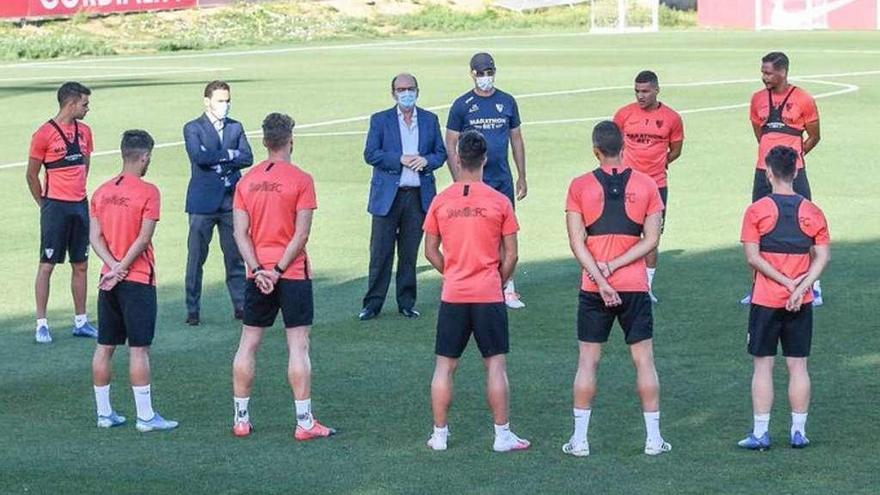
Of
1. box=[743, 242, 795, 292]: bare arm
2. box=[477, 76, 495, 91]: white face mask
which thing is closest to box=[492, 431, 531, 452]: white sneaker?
box=[743, 242, 795, 292]: bare arm

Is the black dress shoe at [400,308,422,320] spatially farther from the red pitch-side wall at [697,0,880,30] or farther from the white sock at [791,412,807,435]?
the red pitch-side wall at [697,0,880,30]

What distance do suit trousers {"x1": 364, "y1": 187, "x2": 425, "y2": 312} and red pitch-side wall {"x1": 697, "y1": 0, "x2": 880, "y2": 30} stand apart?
51558 mm

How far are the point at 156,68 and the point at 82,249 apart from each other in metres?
32.7

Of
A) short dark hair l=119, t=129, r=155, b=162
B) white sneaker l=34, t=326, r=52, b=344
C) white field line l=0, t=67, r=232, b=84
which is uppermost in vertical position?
short dark hair l=119, t=129, r=155, b=162

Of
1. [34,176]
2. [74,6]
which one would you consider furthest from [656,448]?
[74,6]

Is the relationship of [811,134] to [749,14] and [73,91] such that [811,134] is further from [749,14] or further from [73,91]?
[749,14]

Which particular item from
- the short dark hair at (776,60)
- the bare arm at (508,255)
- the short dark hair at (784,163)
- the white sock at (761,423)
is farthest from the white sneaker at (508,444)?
the short dark hair at (776,60)

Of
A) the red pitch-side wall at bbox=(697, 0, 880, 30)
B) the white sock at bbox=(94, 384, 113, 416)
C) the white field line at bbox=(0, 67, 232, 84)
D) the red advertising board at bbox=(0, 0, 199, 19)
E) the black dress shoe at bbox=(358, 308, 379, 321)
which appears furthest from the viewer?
the red pitch-side wall at bbox=(697, 0, 880, 30)

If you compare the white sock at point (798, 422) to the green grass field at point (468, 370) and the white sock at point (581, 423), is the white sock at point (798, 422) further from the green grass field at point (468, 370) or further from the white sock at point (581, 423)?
the white sock at point (581, 423)

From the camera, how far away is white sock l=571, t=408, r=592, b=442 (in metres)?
10.3

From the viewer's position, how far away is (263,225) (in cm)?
1086

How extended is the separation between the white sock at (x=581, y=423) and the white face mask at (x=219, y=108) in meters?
5.83

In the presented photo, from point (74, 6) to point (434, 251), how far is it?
52.1 m

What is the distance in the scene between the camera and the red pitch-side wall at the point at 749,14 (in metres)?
63.8
